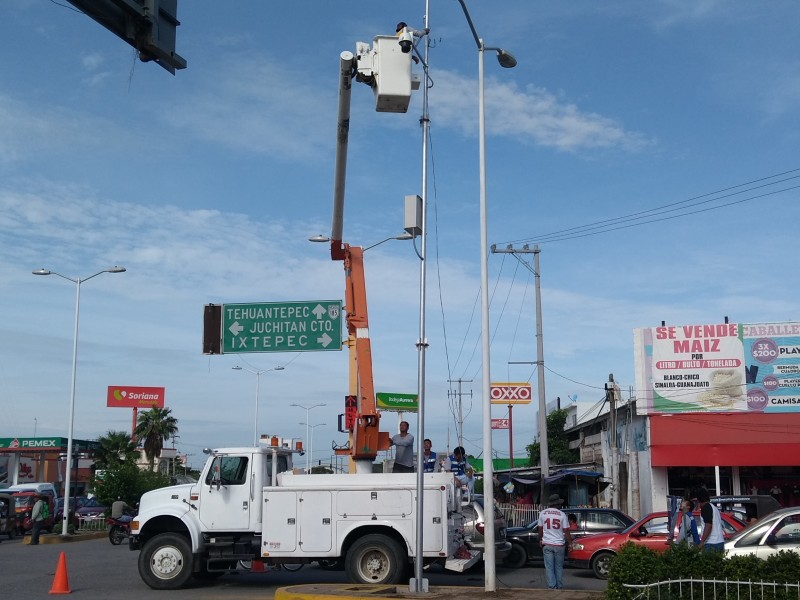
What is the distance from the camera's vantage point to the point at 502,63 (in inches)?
564

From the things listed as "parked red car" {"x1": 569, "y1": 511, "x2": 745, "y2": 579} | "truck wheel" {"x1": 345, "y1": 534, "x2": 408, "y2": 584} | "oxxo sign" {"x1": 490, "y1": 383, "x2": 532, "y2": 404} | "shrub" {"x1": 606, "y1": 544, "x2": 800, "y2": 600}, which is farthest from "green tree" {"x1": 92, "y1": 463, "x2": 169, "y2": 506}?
"shrub" {"x1": 606, "y1": 544, "x2": 800, "y2": 600}

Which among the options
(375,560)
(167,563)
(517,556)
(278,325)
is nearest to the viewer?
(375,560)

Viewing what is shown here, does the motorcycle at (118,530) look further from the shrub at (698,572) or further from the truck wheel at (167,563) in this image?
the shrub at (698,572)

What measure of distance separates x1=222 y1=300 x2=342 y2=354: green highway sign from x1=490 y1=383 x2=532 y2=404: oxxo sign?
32.2m

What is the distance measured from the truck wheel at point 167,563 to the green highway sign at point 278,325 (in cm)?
706

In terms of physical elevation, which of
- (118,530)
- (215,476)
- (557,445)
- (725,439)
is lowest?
A: (118,530)

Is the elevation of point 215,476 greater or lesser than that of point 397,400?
lesser

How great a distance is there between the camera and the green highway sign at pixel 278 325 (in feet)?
71.3

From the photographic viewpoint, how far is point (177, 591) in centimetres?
1552

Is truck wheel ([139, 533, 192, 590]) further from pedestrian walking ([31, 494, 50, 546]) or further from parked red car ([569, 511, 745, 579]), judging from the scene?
pedestrian walking ([31, 494, 50, 546])

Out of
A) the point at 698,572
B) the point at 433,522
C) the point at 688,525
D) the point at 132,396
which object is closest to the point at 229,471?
the point at 433,522

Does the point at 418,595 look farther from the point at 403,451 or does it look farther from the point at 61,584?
the point at 61,584

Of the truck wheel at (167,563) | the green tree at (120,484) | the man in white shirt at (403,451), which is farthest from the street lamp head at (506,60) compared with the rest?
the green tree at (120,484)

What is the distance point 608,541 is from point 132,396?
64.5m
